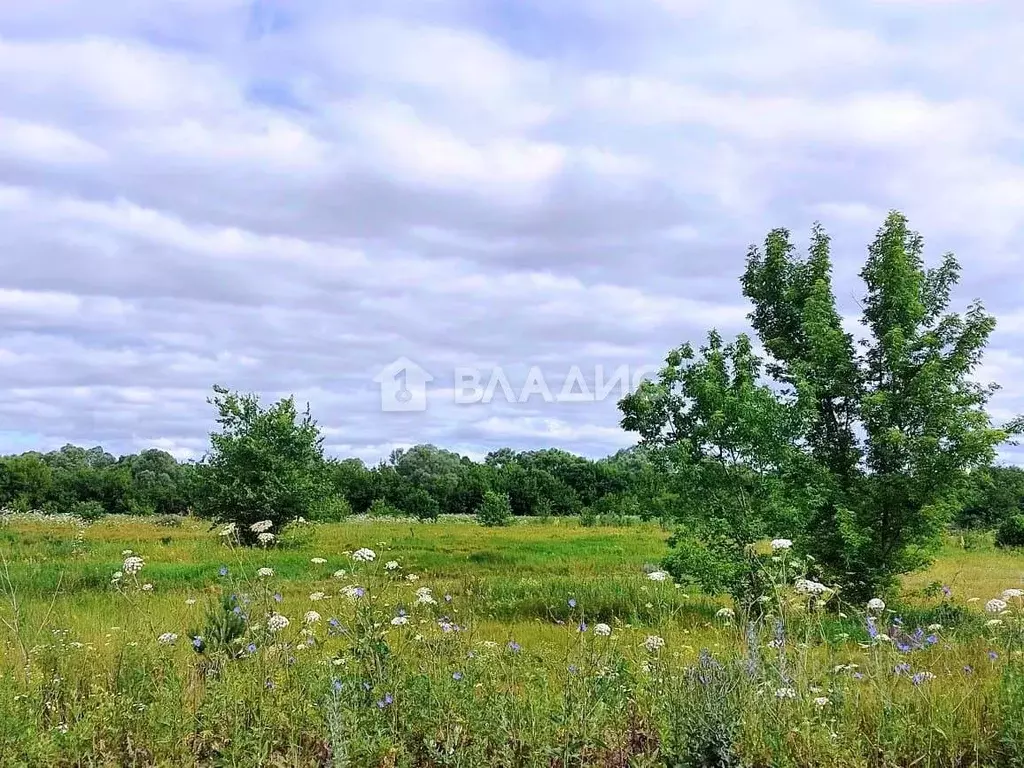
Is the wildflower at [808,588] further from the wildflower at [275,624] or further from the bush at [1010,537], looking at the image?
the bush at [1010,537]

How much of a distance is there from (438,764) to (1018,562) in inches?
1250

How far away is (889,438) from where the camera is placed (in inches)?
496

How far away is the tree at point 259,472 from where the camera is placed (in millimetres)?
27656

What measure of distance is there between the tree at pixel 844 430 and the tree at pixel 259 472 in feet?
59.3

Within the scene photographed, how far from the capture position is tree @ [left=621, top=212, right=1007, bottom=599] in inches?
484

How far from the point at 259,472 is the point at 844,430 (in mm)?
20397

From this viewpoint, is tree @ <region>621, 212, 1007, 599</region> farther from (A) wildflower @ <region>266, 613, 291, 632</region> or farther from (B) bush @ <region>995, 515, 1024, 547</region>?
(B) bush @ <region>995, 515, 1024, 547</region>

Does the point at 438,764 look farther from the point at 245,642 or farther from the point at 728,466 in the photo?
the point at 728,466

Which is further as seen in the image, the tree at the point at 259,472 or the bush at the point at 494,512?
the bush at the point at 494,512

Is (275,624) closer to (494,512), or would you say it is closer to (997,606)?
(997,606)

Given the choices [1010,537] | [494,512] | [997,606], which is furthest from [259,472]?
[1010,537]

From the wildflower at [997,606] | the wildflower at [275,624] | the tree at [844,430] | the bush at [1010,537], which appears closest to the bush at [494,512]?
the bush at [1010,537]

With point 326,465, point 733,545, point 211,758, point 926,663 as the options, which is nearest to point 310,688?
point 211,758

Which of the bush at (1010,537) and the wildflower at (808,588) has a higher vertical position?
the wildflower at (808,588)
